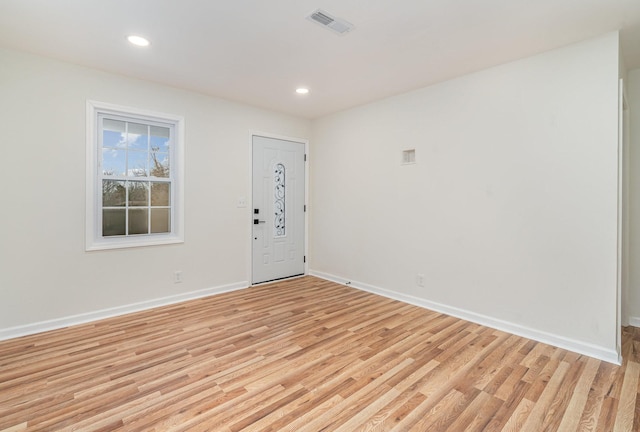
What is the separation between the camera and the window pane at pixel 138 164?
3.71 m

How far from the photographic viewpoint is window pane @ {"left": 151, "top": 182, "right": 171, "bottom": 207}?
12.8 ft

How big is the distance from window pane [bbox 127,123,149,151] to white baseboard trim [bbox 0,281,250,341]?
1.82 meters

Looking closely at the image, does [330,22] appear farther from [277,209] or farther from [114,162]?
[277,209]

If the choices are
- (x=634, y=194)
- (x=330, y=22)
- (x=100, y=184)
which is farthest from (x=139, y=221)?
(x=634, y=194)

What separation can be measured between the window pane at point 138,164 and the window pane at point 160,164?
7cm

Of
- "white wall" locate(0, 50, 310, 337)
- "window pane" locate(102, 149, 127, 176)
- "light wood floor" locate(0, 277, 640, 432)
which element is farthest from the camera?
"window pane" locate(102, 149, 127, 176)

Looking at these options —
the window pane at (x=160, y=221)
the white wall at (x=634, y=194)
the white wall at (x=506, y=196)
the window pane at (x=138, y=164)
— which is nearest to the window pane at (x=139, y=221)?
the window pane at (x=160, y=221)

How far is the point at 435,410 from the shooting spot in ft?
6.50

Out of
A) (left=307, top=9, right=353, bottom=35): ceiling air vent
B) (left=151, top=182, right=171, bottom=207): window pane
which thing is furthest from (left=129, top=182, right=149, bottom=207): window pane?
(left=307, top=9, right=353, bottom=35): ceiling air vent

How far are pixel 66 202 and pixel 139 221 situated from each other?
73cm

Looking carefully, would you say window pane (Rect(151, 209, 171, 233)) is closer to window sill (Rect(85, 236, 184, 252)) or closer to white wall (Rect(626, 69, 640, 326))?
window sill (Rect(85, 236, 184, 252))

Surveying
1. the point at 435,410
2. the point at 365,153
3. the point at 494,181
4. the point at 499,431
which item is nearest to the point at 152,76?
the point at 365,153

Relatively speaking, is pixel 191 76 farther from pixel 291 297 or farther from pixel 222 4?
pixel 291 297

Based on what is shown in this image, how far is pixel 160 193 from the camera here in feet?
12.9
